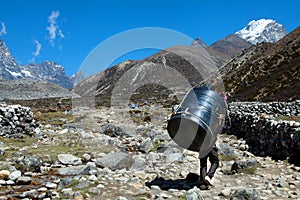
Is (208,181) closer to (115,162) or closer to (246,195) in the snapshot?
(246,195)

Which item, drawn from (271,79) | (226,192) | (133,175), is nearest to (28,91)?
(271,79)

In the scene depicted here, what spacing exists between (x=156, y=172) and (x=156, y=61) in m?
153

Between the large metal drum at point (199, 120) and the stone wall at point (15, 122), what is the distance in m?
9.54

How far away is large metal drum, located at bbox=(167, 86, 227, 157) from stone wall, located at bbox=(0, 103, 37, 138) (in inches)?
375

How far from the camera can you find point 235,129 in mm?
16141

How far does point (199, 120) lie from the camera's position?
6793 mm

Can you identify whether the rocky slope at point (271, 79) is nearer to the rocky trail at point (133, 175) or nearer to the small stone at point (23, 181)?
the rocky trail at point (133, 175)

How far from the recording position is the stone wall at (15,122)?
14.3m

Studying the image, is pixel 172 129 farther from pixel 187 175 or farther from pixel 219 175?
pixel 219 175

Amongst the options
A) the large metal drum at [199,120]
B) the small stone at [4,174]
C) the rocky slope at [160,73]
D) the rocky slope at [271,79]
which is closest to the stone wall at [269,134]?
the large metal drum at [199,120]

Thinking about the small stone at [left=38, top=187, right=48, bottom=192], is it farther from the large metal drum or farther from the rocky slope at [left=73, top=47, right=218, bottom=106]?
the rocky slope at [left=73, top=47, right=218, bottom=106]

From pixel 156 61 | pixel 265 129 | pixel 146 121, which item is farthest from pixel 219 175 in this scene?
pixel 156 61

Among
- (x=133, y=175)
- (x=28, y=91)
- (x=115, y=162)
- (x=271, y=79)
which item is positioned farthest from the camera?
(x=28, y=91)

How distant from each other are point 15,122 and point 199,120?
11.0 meters
